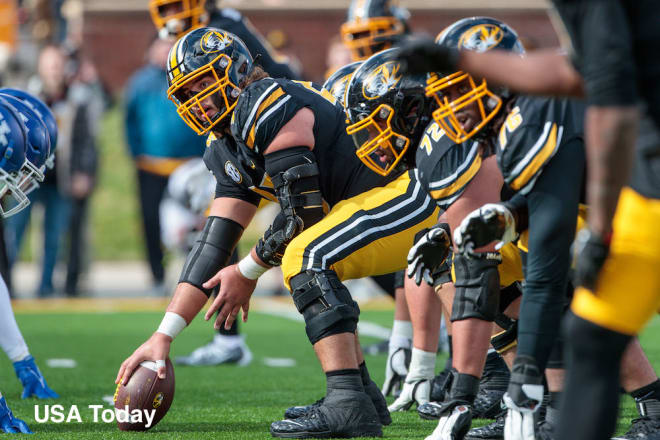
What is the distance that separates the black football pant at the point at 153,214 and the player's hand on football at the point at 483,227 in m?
6.81

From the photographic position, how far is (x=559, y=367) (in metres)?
3.74

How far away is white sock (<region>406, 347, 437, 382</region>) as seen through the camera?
194 inches

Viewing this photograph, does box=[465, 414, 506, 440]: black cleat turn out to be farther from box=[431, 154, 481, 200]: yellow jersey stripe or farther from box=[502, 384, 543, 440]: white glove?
box=[431, 154, 481, 200]: yellow jersey stripe

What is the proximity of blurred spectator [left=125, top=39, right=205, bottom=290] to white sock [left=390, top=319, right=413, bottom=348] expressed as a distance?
13.5 feet

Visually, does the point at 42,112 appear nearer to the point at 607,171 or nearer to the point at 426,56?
the point at 426,56

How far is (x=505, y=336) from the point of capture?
4273 mm

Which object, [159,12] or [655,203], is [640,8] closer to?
[655,203]

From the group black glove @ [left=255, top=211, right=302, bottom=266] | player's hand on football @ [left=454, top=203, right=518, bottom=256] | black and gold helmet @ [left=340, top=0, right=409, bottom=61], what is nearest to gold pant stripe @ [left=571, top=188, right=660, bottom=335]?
player's hand on football @ [left=454, top=203, right=518, bottom=256]

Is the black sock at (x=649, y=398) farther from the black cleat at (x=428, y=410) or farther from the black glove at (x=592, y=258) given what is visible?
the black glove at (x=592, y=258)

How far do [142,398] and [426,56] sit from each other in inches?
79.8

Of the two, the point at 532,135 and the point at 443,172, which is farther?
the point at 443,172

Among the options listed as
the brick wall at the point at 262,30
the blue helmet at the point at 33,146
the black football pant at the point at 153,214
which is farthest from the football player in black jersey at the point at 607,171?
the brick wall at the point at 262,30

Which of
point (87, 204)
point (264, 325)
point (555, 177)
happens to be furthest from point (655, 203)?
point (87, 204)

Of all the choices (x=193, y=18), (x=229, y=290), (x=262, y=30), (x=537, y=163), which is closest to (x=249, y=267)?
(x=229, y=290)
